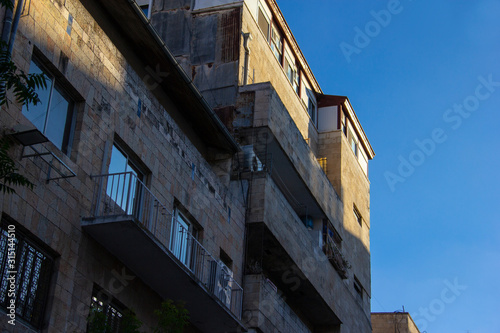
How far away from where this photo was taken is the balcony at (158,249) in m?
16.4

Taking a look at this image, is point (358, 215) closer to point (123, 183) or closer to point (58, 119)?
point (123, 183)

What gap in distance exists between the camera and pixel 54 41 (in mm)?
15984

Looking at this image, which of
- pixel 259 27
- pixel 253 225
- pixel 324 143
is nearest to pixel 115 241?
pixel 253 225

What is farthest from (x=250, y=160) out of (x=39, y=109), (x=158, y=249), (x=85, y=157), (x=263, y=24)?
(x=39, y=109)

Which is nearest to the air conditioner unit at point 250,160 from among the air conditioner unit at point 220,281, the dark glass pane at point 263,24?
the air conditioner unit at point 220,281

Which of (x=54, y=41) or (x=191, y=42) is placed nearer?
(x=54, y=41)

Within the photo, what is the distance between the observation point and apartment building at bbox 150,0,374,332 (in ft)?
82.1

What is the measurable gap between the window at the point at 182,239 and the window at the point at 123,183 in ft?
4.93

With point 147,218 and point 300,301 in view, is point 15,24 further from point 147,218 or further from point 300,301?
point 300,301

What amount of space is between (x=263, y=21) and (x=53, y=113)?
16.2 metres

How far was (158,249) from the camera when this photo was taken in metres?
16.9

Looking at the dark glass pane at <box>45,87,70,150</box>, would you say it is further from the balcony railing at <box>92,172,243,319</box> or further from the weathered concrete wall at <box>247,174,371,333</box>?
the weathered concrete wall at <box>247,174,371,333</box>

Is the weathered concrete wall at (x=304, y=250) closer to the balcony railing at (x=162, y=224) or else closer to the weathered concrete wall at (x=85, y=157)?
the balcony railing at (x=162, y=224)

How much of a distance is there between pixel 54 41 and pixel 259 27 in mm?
14744
